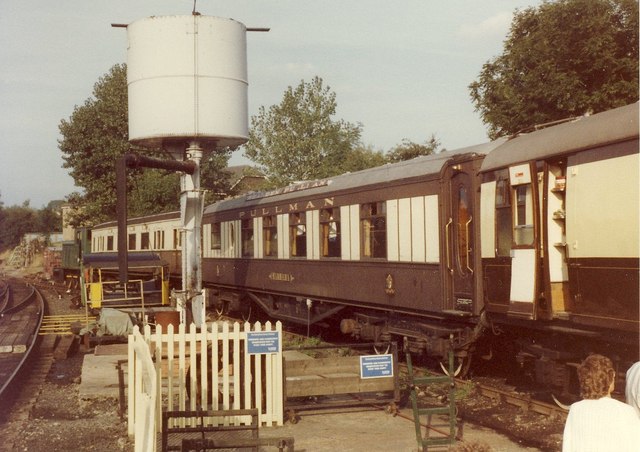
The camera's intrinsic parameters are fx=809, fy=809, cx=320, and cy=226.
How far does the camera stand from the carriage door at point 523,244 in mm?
10281

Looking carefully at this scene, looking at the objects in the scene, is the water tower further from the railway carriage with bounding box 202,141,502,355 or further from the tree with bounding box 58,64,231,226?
the tree with bounding box 58,64,231,226

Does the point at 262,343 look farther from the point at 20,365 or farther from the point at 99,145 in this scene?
the point at 99,145

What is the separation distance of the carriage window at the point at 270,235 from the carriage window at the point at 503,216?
9.26 m

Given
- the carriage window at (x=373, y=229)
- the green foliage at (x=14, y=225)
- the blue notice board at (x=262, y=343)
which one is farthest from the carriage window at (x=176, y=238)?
the green foliage at (x=14, y=225)

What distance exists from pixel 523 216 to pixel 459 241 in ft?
6.52

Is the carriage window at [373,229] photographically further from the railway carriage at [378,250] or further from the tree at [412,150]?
the tree at [412,150]

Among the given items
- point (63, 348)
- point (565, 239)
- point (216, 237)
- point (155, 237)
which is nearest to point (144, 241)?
point (155, 237)

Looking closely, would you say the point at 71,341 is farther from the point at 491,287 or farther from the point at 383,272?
the point at 491,287

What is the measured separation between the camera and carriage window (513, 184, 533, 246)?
10.5m

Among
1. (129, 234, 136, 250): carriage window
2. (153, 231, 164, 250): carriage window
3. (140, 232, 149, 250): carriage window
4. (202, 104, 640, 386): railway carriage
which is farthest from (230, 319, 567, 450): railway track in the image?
(129, 234, 136, 250): carriage window

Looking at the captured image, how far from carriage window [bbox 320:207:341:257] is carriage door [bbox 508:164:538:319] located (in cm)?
611

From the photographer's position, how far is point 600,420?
452cm

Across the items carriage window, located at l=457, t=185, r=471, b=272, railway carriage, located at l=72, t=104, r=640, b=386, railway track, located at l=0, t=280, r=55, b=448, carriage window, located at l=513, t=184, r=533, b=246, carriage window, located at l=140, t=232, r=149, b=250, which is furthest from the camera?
carriage window, located at l=140, t=232, r=149, b=250

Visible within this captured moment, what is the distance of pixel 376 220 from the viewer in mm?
15125
